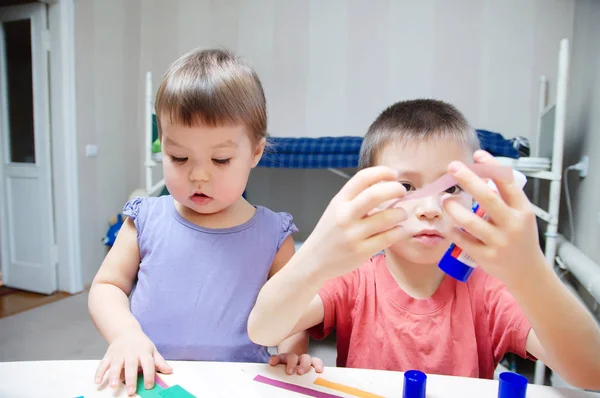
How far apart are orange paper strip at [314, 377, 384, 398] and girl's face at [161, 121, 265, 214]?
34 cm

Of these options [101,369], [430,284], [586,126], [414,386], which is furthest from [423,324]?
[586,126]

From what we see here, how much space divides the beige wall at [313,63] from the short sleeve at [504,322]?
7.08ft

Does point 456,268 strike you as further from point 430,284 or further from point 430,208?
point 430,284

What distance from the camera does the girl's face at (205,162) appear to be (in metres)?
0.67

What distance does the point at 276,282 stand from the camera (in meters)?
0.52

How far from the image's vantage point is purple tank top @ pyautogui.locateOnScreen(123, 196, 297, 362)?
2.43ft

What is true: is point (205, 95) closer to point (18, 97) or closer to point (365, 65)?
point (365, 65)

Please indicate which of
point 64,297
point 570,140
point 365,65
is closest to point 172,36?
point 365,65

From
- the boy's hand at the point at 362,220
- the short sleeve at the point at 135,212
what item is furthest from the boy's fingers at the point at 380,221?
the short sleeve at the point at 135,212

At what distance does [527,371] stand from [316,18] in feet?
8.19

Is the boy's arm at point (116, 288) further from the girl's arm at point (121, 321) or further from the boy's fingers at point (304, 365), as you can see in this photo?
the boy's fingers at point (304, 365)

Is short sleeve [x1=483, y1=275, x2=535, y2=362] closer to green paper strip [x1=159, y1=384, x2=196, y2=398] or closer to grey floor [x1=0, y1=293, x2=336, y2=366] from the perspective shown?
green paper strip [x1=159, y1=384, x2=196, y2=398]

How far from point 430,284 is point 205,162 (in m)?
0.46

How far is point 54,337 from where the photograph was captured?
2.18 meters
